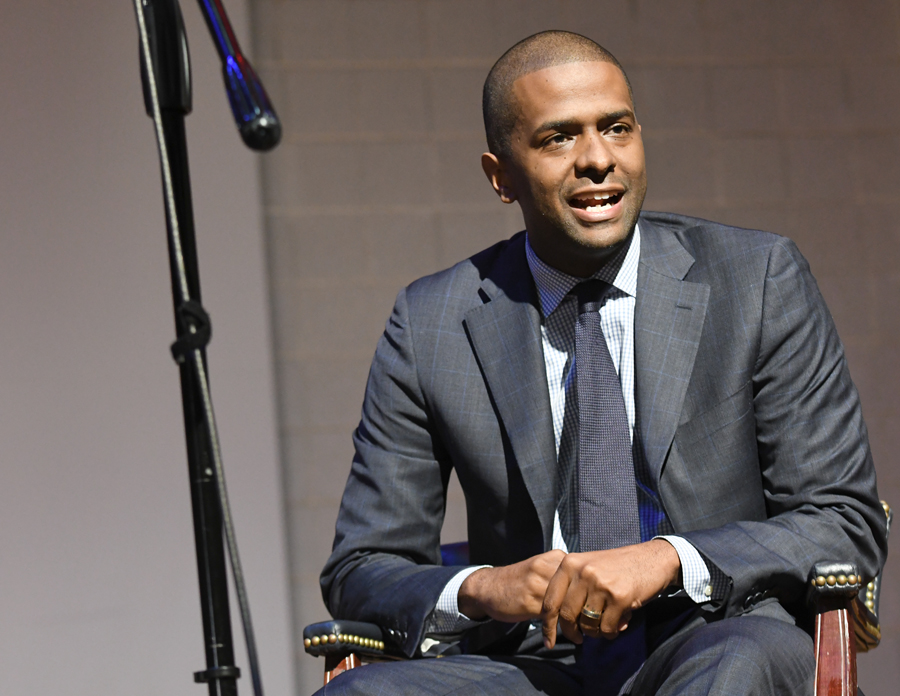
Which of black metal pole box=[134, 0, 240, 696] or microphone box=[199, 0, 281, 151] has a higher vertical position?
microphone box=[199, 0, 281, 151]

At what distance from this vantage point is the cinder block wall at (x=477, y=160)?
10.1 ft

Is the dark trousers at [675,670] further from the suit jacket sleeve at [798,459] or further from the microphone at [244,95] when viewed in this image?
the microphone at [244,95]

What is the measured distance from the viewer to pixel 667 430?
1724mm

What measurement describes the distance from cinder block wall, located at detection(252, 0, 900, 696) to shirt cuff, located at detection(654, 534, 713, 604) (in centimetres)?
162

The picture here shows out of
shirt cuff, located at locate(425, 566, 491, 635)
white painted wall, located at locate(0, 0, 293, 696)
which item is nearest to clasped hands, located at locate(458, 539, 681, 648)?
shirt cuff, located at locate(425, 566, 491, 635)

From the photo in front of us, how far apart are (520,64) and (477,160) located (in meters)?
1.23

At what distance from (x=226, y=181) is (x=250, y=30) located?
1.30ft

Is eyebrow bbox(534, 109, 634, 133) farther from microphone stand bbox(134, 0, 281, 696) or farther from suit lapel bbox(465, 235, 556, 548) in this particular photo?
microphone stand bbox(134, 0, 281, 696)

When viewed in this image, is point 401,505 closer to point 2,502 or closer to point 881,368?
point 2,502

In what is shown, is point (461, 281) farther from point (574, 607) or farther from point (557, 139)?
point (574, 607)

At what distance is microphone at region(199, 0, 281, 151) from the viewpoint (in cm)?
106

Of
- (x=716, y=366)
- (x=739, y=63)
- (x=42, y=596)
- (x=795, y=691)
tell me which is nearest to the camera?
(x=795, y=691)

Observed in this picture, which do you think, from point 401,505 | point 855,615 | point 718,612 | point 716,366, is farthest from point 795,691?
point 401,505

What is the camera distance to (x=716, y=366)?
69.4 inches
